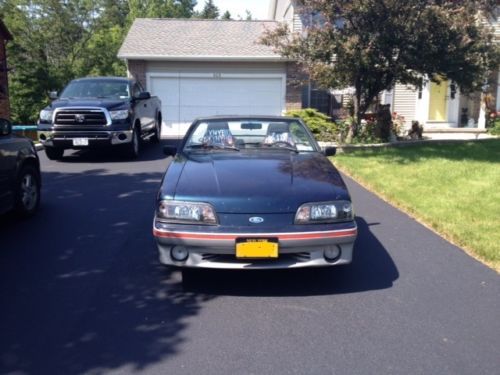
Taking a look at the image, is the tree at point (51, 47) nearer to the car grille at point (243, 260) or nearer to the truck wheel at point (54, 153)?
the truck wheel at point (54, 153)

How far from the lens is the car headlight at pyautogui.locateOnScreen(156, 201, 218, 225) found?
4.50 metres

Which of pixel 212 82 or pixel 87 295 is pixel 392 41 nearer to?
pixel 212 82

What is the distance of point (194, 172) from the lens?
517cm

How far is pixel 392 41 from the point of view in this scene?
11914 millimetres

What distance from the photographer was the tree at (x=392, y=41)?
11.5m

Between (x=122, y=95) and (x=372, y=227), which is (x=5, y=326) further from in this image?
(x=122, y=95)

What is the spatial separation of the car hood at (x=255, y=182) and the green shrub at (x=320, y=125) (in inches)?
406

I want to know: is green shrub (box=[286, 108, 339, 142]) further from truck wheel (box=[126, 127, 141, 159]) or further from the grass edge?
truck wheel (box=[126, 127, 141, 159])

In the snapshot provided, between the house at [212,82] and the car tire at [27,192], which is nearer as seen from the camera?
the car tire at [27,192]

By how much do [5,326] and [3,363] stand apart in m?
0.56

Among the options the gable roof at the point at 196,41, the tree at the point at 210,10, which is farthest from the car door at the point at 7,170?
the tree at the point at 210,10

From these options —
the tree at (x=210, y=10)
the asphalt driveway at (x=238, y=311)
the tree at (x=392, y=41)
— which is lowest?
the asphalt driveway at (x=238, y=311)

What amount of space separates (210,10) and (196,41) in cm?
6498

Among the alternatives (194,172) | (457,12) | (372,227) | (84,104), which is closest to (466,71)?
(457,12)
